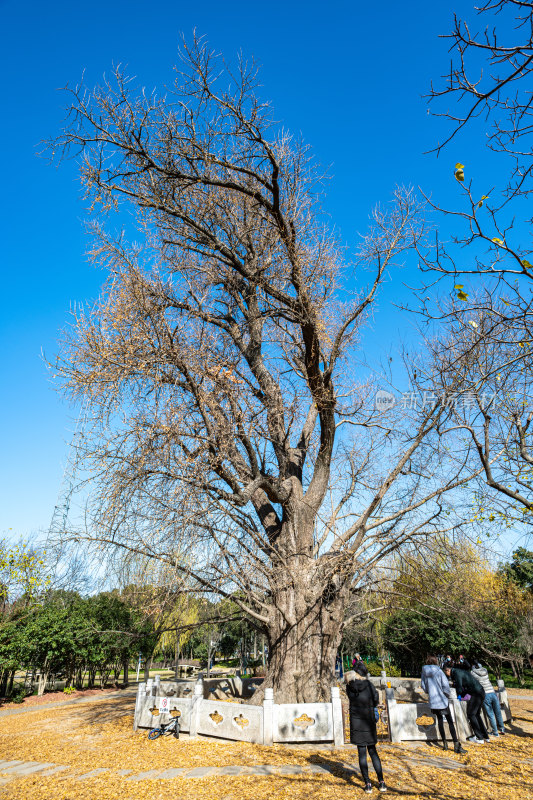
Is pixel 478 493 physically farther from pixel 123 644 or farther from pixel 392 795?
pixel 123 644

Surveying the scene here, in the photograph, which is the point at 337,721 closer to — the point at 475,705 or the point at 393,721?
the point at 393,721

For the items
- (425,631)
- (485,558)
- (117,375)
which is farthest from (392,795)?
(425,631)

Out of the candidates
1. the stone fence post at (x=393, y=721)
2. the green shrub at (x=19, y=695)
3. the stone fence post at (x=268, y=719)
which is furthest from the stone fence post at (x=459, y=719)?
the green shrub at (x=19, y=695)

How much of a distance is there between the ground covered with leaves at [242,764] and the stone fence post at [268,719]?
0.64 ft

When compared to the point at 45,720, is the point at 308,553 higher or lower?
higher

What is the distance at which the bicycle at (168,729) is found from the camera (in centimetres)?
872

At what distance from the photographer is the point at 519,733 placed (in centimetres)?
938

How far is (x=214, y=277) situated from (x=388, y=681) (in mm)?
12411

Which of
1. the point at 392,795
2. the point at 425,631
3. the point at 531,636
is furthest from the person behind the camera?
the point at 531,636

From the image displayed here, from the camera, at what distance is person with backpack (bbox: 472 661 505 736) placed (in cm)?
854

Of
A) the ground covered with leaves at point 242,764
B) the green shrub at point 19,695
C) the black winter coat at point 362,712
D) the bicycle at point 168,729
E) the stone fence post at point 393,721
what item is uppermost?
the black winter coat at point 362,712

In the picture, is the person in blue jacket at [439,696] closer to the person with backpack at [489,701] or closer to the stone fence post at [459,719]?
the stone fence post at [459,719]

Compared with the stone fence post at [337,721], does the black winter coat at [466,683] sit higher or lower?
higher

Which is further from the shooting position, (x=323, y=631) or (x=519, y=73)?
(x=323, y=631)
